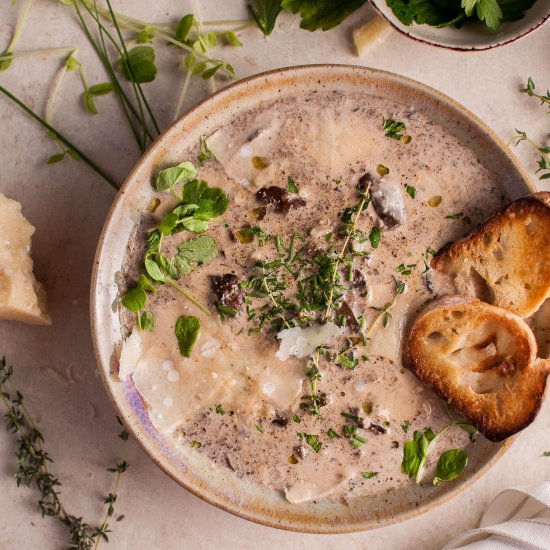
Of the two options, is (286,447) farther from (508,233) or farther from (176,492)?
(508,233)

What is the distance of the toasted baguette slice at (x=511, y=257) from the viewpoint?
6.54 feet

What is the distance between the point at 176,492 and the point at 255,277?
0.82m

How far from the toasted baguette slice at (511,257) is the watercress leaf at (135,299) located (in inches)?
33.4

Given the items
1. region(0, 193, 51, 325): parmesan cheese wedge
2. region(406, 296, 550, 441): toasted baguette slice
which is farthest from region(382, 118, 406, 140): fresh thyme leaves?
region(0, 193, 51, 325): parmesan cheese wedge

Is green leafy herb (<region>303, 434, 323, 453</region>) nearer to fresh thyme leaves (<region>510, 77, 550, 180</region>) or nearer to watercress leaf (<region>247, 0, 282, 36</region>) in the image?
fresh thyme leaves (<region>510, 77, 550, 180</region>)

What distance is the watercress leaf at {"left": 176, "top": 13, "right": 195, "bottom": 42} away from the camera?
2186 mm

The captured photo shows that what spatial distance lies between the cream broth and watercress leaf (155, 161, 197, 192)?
6cm

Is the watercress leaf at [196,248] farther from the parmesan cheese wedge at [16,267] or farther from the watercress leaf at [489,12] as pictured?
the watercress leaf at [489,12]

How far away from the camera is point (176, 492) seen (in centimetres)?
238

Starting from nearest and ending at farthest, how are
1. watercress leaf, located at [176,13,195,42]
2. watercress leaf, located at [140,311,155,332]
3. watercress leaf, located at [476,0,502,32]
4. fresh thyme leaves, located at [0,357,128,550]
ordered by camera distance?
watercress leaf, located at [476,0,502,32], watercress leaf, located at [140,311,155,332], watercress leaf, located at [176,13,195,42], fresh thyme leaves, located at [0,357,128,550]

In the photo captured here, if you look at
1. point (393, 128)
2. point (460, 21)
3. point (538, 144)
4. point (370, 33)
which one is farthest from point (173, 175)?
point (538, 144)

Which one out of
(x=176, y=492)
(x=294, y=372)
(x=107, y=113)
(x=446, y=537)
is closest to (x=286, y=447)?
(x=294, y=372)

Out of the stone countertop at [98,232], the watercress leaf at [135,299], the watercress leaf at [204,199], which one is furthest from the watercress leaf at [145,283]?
the stone countertop at [98,232]

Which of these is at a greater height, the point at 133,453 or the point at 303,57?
the point at 303,57
